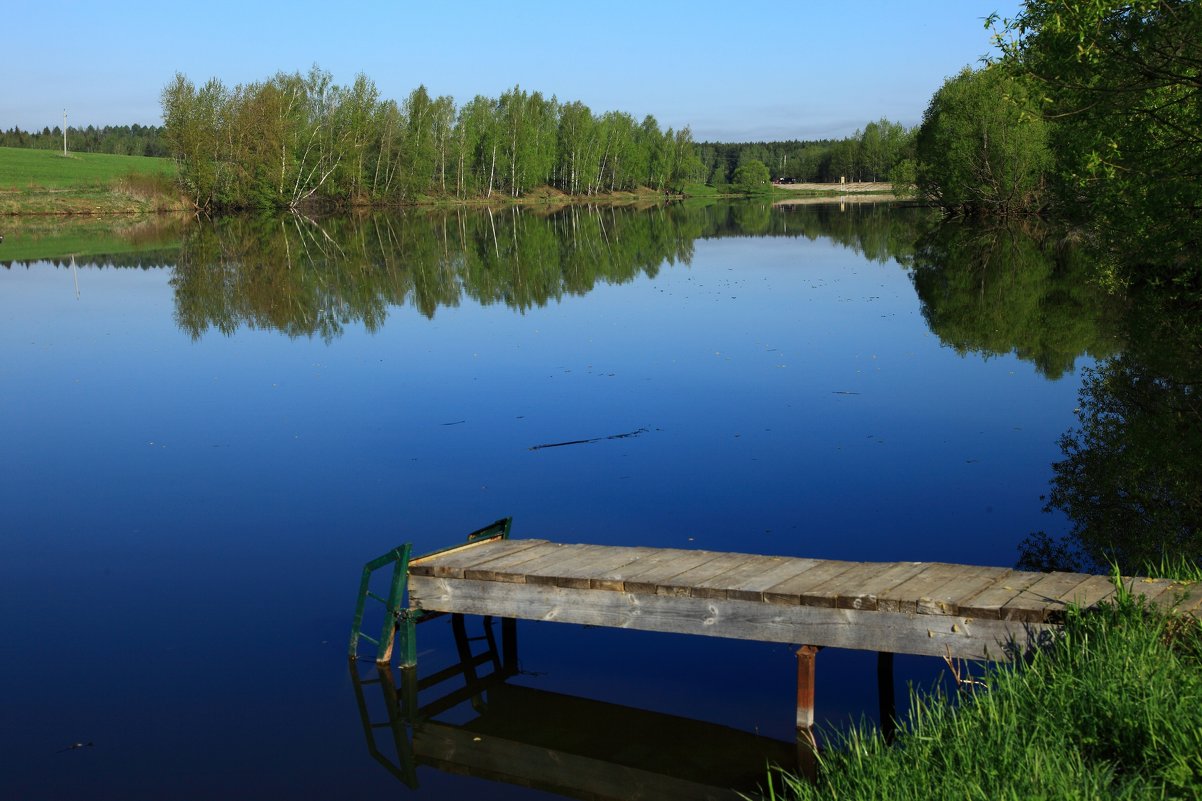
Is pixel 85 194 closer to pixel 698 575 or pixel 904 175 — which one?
pixel 904 175

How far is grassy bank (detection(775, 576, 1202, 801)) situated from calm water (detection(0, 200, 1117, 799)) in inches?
67.6

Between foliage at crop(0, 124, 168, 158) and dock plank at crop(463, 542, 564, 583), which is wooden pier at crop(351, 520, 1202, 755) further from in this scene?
foliage at crop(0, 124, 168, 158)

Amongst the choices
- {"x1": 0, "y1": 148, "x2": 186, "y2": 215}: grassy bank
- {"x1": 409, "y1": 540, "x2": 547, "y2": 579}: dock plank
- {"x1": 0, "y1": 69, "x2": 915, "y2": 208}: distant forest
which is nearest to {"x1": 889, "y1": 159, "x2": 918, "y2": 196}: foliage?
{"x1": 0, "y1": 69, "x2": 915, "y2": 208}: distant forest

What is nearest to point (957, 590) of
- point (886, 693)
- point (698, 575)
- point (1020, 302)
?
point (886, 693)

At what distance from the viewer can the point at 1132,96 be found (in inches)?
589

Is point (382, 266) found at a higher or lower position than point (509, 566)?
higher

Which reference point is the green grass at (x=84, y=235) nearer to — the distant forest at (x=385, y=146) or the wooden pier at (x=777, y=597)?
the distant forest at (x=385, y=146)

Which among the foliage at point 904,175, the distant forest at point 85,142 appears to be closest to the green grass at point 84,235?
the foliage at point 904,175

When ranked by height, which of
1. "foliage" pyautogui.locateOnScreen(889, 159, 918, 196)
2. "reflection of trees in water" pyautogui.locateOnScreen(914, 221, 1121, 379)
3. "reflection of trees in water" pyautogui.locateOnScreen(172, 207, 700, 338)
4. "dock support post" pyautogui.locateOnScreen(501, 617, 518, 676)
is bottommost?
"dock support post" pyautogui.locateOnScreen(501, 617, 518, 676)

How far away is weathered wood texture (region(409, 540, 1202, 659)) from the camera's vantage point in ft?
23.1

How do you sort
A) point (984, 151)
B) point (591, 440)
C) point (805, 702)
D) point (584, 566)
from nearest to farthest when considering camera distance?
point (805, 702)
point (584, 566)
point (591, 440)
point (984, 151)

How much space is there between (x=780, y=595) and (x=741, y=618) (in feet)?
1.09

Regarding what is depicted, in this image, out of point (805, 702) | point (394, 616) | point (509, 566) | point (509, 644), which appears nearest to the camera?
point (805, 702)

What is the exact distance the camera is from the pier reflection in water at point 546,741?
7.16 metres
